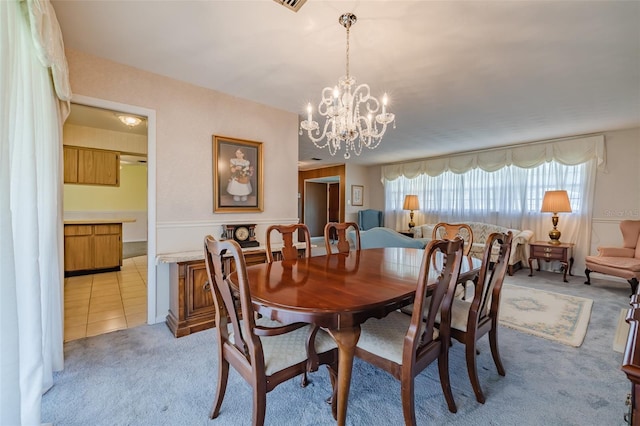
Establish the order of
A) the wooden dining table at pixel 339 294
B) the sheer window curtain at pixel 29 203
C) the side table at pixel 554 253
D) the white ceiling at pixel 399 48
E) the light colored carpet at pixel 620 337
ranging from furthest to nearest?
the side table at pixel 554 253 < the light colored carpet at pixel 620 337 < the white ceiling at pixel 399 48 < the wooden dining table at pixel 339 294 < the sheer window curtain at pixel 29 203

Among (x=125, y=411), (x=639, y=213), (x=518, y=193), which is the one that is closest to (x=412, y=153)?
(x=518, y=193)

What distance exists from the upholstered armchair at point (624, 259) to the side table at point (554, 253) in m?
0.33

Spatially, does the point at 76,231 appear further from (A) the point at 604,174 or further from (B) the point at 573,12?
(A) the point at 604,174

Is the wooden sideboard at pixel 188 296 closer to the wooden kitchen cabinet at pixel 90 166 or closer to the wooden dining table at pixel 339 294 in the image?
the wooden dining table at pixel 339 294

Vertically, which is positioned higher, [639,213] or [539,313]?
[639,213]

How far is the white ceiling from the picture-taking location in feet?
5.81

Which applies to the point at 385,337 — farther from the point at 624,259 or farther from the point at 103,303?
the point at 624,259

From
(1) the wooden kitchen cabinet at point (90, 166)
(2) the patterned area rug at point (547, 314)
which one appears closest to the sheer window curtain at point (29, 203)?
(1) the wooden kitchen cabinet at point (90, 166)

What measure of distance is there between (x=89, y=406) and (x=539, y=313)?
159 inches

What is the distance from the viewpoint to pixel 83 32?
2.04 m

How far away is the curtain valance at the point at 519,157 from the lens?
4.57m

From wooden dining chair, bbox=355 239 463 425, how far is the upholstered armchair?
3.70 metres

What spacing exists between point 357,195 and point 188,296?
609 centimetres

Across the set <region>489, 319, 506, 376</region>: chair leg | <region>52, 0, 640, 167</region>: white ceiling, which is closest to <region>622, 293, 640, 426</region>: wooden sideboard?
<region>489, 319, 506, 376</region>: chair leg
